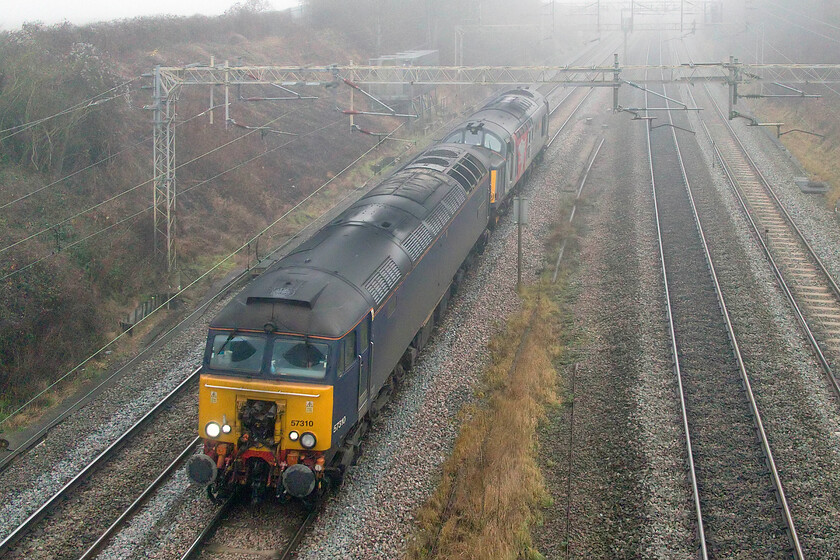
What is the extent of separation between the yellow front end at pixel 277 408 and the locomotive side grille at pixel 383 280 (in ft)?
7.90

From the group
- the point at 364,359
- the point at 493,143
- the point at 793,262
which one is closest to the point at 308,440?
the point at 364,359

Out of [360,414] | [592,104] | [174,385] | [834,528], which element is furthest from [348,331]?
[592,104]

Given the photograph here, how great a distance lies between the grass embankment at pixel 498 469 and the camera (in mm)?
11016

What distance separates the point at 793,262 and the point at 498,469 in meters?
14.4

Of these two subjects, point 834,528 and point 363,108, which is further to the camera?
point 363,108

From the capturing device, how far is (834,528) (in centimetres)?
1096

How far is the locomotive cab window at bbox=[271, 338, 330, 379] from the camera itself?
11.3m

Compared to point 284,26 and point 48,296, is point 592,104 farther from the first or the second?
point 48,296

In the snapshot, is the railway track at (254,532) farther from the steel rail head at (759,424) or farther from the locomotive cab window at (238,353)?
the steel rail head at (759,424)

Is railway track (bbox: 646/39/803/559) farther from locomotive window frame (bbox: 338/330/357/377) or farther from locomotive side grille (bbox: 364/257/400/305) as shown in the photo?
locomotive side grille (bbox: 364/257/400/305)

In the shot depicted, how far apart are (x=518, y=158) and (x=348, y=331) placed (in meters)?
18.6

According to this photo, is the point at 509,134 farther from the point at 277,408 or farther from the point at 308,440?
the point at 308,440

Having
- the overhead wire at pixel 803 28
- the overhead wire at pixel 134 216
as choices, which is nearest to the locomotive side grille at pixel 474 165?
the overhead wire at pixel 134 216

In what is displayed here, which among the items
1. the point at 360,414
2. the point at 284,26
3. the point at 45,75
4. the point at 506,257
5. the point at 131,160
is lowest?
the point at 360,414
